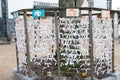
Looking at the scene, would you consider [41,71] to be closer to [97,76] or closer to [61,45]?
[61,45]

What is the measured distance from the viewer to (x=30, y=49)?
15.3 ft

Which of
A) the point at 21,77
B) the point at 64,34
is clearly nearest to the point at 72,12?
the point at 64,34

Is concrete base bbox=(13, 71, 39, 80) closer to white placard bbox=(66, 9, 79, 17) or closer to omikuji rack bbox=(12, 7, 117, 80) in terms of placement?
omikuji rack bbox=(12, 7, 117, 80)

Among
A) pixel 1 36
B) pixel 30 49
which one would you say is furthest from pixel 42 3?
pixel 30 49

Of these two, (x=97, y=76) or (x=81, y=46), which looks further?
(x=97, y=76)

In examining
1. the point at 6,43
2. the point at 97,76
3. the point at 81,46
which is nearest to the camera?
the point at 81,46

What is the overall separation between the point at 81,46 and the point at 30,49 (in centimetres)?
93

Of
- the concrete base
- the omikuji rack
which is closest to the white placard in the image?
the omikuji rack

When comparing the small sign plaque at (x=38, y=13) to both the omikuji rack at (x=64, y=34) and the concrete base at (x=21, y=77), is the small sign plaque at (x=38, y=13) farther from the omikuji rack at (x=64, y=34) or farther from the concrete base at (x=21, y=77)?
the concrete base at (x=21, y=77)

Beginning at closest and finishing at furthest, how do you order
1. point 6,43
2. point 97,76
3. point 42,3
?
point 97,76 < point 6,43 < point 42,3

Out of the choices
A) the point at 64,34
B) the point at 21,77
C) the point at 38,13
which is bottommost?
the point at 21,77

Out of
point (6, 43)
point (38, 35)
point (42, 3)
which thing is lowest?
point (6, 43)

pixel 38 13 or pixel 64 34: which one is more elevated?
pixel 38 13

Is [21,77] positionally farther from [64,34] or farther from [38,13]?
[38,13]
